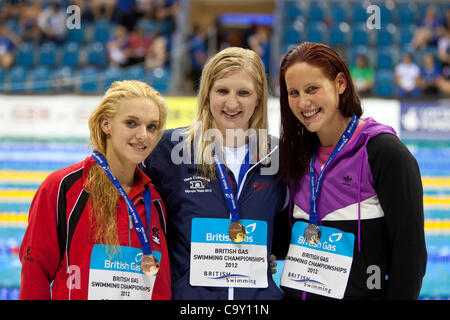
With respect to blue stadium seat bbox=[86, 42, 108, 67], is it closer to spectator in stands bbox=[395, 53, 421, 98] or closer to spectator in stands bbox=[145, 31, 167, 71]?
spectator in stands bbox=[145, 31, 167, 71]

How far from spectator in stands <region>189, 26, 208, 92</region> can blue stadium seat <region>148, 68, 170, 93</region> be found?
539mm

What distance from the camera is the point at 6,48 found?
10.5 meters

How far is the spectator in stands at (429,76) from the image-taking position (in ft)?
29.0

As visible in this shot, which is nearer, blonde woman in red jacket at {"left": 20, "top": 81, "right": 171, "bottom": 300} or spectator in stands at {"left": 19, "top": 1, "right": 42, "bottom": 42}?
blonde woman in red jacket at {"left": 20, "top": 81, "right": 171, "bottom": 300}

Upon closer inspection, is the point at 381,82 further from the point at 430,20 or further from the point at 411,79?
the point at 430,20

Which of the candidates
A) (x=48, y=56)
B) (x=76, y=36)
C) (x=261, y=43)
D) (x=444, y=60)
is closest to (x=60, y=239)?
(x=261, y=43)

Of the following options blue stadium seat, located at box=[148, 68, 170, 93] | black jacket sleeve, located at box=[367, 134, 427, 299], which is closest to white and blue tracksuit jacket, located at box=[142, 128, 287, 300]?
black jacket sleeve, located at box=[367, 134, 427, 299]

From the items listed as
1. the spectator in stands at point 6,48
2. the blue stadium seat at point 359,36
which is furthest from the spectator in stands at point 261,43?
the spectator in stands at point 6,48

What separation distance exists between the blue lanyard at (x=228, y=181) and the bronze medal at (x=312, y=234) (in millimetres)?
304

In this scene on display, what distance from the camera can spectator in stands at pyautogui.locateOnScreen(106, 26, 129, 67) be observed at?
32.2 ft

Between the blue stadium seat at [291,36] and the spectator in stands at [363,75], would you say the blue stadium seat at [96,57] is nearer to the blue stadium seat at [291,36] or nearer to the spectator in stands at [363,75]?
the blue stadium seat at [291,36]

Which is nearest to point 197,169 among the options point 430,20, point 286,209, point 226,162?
point 226,162

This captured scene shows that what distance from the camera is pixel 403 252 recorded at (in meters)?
1.96

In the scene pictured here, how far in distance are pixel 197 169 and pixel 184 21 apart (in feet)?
31.5
